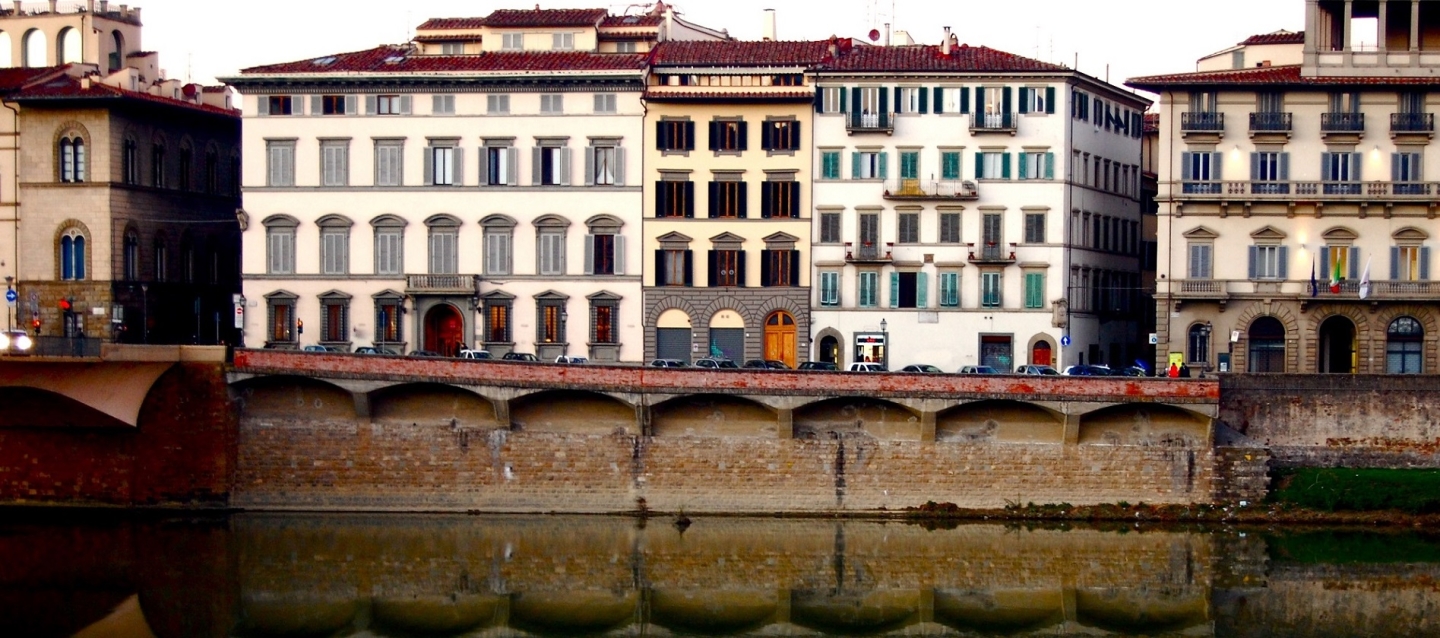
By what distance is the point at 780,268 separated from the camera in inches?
3351

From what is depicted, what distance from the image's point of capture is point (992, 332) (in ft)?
276

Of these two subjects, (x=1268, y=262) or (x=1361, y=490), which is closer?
(x=1361, y=490)

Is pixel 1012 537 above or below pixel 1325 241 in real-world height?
Answer: below

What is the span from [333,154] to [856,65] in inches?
778

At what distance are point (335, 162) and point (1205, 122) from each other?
31850mm

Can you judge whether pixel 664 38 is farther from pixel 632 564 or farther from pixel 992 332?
pixel 632 564

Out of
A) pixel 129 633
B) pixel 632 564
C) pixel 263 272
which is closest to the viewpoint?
pixel 129 633

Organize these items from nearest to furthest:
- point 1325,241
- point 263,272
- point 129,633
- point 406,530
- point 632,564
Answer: point 129,633 < point 632,564 < point 406,530 < point 1325,241 < point 263,272

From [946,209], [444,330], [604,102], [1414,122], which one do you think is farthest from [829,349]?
[1414,122]

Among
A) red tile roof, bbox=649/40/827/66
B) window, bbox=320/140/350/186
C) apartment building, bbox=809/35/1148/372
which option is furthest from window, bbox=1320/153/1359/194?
window, bbox=320/140/350/186

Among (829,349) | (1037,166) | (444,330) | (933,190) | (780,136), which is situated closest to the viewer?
(933,190)

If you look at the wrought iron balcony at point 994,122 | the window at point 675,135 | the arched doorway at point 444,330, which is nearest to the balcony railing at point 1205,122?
the wrought iron balcony at point 994,122

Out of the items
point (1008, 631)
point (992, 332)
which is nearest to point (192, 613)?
point (1008, 631)

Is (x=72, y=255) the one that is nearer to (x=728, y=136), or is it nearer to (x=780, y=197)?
(x=728, y=136)
